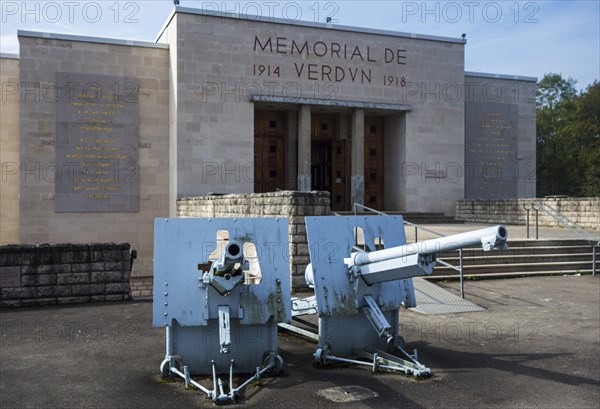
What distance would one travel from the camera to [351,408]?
16.5 feet

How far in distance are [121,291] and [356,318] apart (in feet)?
17.2

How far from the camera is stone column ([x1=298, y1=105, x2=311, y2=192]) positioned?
68.7 ft

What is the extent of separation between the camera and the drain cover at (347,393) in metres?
5.29

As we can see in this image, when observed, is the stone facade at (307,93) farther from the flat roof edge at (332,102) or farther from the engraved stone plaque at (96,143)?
the engraved stone plaque at (96,143)

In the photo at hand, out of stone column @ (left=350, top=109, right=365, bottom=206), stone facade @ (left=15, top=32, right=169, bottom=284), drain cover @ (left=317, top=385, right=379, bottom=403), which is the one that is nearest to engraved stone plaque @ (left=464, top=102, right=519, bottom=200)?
stone column @ (left=350, top=109, right=365, bottom=206)

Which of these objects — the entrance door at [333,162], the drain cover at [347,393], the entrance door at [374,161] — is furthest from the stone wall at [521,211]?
the drain cover at [347,393]

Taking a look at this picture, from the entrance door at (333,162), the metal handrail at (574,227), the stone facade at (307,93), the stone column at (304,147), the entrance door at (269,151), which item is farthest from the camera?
the entrance door at (333,162)

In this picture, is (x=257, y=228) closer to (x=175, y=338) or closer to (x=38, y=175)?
(x=175, y=338)

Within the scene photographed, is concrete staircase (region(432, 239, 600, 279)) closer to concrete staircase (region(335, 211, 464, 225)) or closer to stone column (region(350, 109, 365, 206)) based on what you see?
concrete staircase (region(335, 211, 464, 225))

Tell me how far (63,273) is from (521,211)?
15366 millimetres

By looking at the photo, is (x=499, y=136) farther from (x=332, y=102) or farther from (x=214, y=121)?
(x=214, y=121)

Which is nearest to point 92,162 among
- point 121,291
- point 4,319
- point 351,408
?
point 121,291

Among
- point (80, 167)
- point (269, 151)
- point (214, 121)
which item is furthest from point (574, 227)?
point (80, 167)

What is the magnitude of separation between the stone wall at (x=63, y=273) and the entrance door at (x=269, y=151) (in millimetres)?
11870
